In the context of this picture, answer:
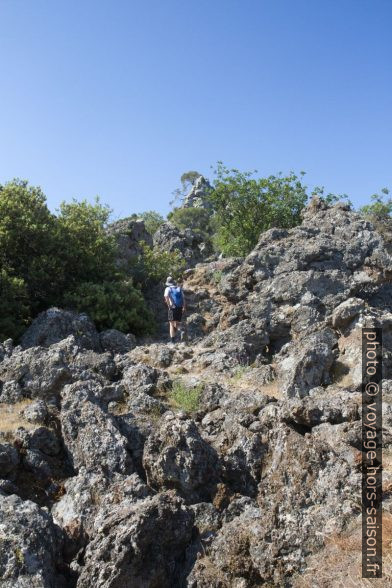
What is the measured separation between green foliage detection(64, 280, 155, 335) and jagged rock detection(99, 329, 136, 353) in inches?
46.6

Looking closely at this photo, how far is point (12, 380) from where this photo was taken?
34.5ft

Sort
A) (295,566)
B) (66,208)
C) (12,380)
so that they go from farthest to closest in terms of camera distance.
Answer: (66,208)
(12,380)
(295,566)

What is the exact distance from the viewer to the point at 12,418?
29.9 ft

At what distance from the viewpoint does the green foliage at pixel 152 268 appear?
2083 cm

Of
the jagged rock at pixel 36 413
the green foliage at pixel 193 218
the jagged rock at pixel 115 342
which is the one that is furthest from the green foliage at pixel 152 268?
the green foliage at pixel 193 218

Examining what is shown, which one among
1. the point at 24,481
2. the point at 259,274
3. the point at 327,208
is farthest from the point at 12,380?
the point at 327,208

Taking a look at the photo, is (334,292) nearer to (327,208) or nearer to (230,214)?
(327,208)

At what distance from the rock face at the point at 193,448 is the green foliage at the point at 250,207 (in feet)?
41.7

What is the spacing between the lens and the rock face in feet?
16.7

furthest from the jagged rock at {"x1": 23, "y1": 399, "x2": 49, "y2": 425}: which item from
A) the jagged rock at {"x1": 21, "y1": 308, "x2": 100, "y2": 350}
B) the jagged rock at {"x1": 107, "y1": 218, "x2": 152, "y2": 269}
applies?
the jagged rock at {"x1": 107, "y1": 218, "x2": 152, "y2": 269}

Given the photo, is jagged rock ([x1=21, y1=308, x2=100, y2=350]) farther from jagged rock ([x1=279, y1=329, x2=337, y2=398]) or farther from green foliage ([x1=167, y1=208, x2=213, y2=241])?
green foliage ([x1=167, y1=208, x2=213, y2=241])

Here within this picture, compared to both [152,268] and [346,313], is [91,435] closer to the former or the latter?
[346,313]

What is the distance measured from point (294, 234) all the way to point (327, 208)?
382 cm

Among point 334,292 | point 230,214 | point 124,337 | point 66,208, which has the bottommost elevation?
point 124,337
